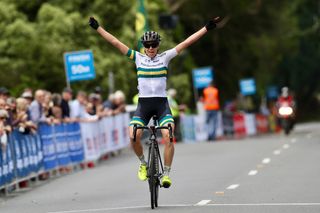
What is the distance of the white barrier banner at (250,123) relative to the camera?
51.9m

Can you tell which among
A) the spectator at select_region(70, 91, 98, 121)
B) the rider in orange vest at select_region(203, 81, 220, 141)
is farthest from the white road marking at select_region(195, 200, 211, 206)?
the rider in orange vest at select_region(203, 81, 220, 141)

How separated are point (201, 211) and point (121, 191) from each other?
4455mm

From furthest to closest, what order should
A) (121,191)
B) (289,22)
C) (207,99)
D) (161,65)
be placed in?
(289,22), (207,99), (121,191), (161,65)

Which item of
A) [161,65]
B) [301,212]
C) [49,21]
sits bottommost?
[301,212]

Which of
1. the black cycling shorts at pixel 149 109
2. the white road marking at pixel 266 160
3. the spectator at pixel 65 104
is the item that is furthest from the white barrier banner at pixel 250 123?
the black cycling shorts at pixel 149 109

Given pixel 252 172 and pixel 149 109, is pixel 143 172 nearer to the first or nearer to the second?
pixel 149 109

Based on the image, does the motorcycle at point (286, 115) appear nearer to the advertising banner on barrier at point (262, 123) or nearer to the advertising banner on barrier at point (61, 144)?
the advertising banner on barrier at point (262, 123)

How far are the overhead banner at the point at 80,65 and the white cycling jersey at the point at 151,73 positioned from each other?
15.1m

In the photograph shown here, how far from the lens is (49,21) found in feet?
134

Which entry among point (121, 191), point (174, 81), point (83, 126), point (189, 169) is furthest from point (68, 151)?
point (174, 81)

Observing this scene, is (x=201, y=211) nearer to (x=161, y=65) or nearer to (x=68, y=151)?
(x=161, y=65)

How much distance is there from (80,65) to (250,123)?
24266 mm

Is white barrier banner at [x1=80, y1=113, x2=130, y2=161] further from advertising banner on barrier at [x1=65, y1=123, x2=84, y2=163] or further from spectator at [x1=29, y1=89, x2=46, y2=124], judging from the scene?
spectator at [x1=29, y1=89, x2=46, y2=124]

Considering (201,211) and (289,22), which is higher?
(289,22)
